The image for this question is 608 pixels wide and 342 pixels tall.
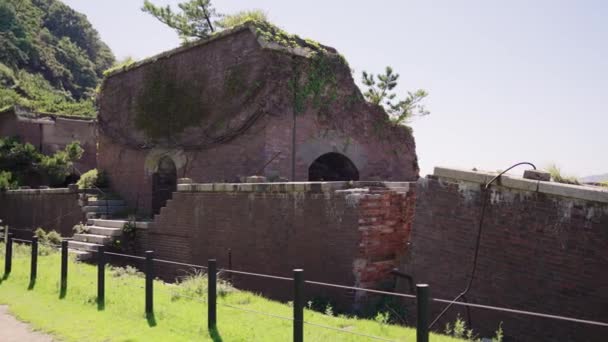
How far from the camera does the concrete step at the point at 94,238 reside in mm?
15031

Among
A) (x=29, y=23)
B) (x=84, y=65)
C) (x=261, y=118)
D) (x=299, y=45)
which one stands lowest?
(x=261, y=118)

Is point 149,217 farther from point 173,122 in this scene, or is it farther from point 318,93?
point 318,93

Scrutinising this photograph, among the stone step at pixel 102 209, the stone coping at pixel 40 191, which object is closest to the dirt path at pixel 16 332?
the stone step at pixel 102 209

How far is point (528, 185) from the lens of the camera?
7055mm

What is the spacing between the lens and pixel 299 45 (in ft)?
49.7

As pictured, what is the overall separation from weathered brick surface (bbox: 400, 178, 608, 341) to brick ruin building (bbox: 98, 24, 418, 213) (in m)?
5.64

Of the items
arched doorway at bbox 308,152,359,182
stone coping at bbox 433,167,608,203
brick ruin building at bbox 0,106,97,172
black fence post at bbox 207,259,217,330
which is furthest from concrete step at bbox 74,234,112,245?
brick ruin building at bbox 0,106,97,172

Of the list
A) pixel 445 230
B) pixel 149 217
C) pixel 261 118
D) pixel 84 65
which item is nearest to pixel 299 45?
pixel 261 118

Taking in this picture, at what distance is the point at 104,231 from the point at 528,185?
12189 mm

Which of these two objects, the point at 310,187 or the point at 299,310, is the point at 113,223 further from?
the point at 299,310

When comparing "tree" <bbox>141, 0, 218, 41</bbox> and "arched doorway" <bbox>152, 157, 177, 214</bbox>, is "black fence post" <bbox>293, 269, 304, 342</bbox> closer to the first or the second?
"arched doorway" <bbox>152, 157, 177, 214</bbox>

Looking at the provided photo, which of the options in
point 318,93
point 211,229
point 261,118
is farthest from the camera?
point 318,93

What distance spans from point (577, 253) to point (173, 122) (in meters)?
13.2

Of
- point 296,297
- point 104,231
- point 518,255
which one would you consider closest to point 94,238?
point 104,231
